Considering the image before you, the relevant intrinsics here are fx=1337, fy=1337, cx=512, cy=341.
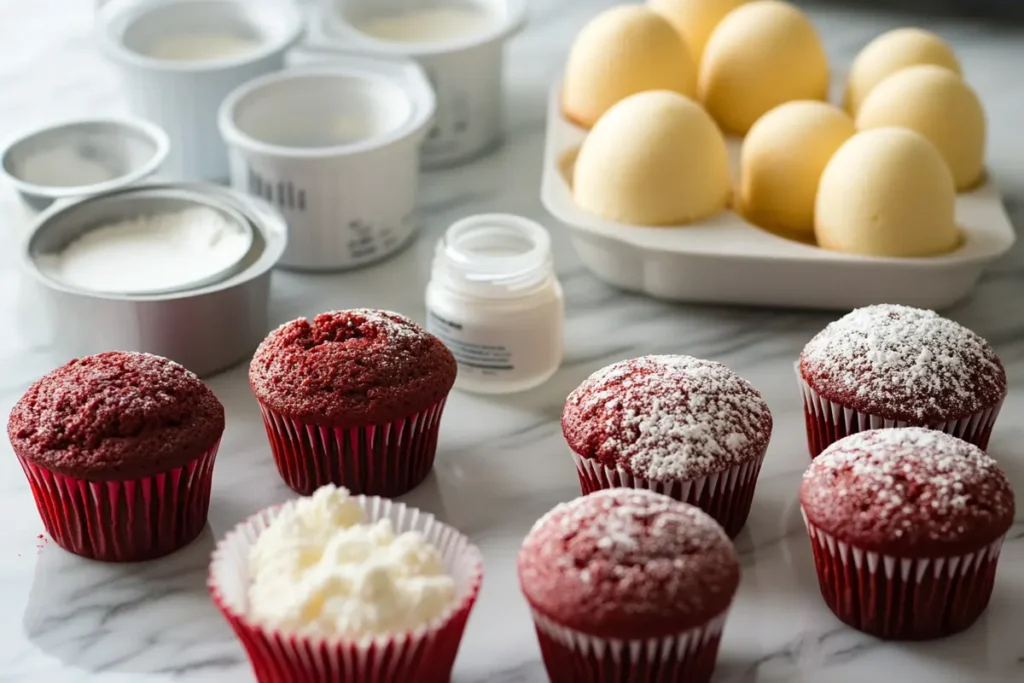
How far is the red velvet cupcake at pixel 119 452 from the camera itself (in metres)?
1.13

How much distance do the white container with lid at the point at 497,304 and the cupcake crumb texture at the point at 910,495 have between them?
38cm

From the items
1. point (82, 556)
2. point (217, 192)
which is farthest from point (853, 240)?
point (82, 556)

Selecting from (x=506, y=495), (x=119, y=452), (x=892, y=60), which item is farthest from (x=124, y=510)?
(x=892, y=60)

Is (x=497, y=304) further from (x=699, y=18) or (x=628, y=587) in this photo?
(x=699, y=18)

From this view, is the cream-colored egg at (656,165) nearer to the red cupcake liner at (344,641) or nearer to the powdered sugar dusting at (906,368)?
the powdered sugar dusting at (906,368)

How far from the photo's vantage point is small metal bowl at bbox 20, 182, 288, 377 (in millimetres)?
1361

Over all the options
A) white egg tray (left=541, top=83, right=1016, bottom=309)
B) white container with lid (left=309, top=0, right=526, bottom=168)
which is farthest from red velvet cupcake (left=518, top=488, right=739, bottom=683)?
white container with lid (left=309, top=0, right=526, bottom=168)

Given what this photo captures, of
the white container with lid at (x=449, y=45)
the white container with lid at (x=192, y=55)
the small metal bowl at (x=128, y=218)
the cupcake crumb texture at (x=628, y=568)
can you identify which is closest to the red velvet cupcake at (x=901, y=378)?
the cupcake crumb texture at (x=628, y=568)

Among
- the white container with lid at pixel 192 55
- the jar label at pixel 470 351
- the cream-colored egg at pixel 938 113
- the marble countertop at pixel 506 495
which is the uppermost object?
the cream-colored egg at pixel 938 113

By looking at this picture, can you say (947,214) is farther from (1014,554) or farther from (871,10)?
(871,10)

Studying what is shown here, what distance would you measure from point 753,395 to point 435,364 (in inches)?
11.6

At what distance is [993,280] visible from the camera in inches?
63.8

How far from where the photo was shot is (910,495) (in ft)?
3.47

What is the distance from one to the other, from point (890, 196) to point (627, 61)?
0.40 m
